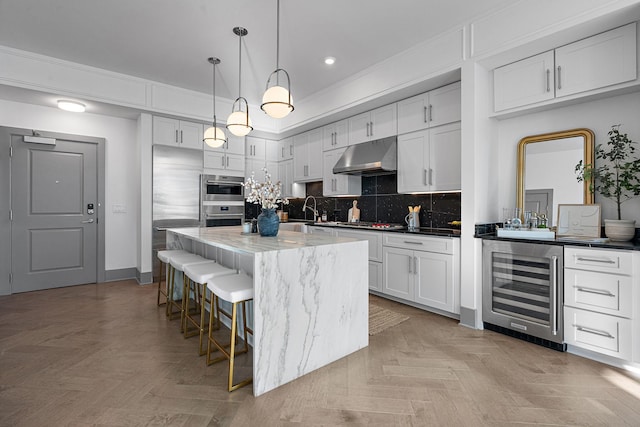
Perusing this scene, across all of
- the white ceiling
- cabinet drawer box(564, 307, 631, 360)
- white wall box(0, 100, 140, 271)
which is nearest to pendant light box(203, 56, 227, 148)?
the white ceiling

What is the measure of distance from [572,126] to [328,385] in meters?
3.09

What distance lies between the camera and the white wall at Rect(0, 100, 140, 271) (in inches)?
186

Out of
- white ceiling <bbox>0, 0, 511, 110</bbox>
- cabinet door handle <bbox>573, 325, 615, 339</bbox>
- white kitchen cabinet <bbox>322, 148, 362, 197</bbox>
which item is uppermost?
white ceiling <bbox>0, 0, 511, 110</bbox>

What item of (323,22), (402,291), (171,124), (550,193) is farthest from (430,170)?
(171,124)

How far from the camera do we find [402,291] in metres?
3.71

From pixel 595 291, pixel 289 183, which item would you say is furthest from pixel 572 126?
pixel 289 183

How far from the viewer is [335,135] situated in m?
5.12

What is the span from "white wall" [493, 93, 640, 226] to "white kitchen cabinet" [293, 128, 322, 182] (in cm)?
285

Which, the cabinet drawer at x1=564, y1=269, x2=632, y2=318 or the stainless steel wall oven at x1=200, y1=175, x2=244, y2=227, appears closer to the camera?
the cabinet drawer at x1=564, y1=269, x2=632, y2=318

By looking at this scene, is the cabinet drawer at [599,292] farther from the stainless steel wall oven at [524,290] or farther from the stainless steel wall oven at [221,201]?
the stainless steel wall oven at [221,201]

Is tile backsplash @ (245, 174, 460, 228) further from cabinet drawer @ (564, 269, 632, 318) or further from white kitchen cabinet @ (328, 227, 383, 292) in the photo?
cabinet drawer @ (564, 269, 632, 318)

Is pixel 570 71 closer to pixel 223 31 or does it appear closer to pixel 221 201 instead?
pixel 223 31

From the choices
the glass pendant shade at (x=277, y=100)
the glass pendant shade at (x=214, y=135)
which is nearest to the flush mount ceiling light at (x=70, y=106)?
the glass pendant shade at (x=214, y=135)

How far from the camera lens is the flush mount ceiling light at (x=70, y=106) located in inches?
168
